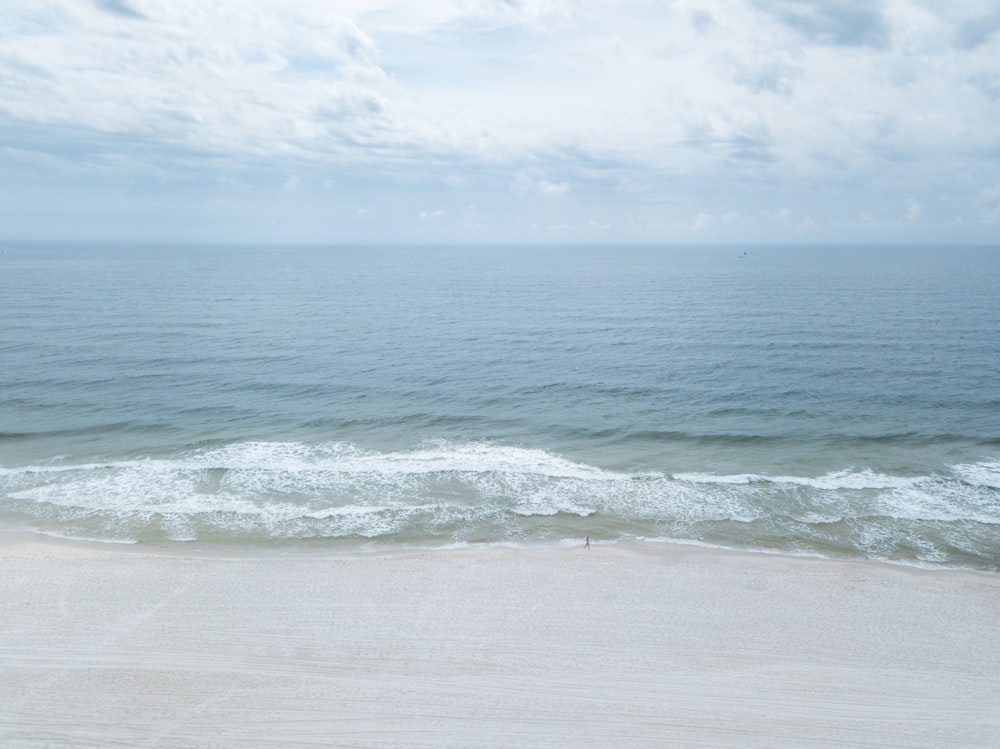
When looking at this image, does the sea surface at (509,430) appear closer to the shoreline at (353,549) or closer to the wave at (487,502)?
the wave at (487,502)

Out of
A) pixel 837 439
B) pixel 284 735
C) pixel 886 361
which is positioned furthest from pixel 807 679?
pixel 886 361

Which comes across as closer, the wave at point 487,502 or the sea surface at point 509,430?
the wave at point 487,502

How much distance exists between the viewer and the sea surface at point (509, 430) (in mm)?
31562

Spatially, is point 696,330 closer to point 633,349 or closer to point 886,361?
point 633,349

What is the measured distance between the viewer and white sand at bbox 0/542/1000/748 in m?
19.0

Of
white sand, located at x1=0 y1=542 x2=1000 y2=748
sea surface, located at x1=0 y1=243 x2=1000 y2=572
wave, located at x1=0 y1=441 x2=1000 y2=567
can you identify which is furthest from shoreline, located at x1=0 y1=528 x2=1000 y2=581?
wave, located at x1=0 y1=441 x2=1000 y2=567

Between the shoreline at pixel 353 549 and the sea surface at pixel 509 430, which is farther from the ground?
the sea surface at pixel 509 430

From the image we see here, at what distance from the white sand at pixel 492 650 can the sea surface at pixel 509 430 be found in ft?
10.2

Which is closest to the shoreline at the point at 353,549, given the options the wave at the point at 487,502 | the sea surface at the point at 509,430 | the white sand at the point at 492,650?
the white sand at the point at 492,650

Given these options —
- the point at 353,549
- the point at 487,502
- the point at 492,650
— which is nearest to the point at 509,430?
the point at 487,502

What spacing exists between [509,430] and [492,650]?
21.6 meters

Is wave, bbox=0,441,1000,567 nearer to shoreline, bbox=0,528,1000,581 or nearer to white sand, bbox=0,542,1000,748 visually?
shoreline, bbox=0,528,1000,581

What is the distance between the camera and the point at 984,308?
86062mm

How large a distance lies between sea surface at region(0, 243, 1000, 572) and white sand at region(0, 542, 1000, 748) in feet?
10.2
